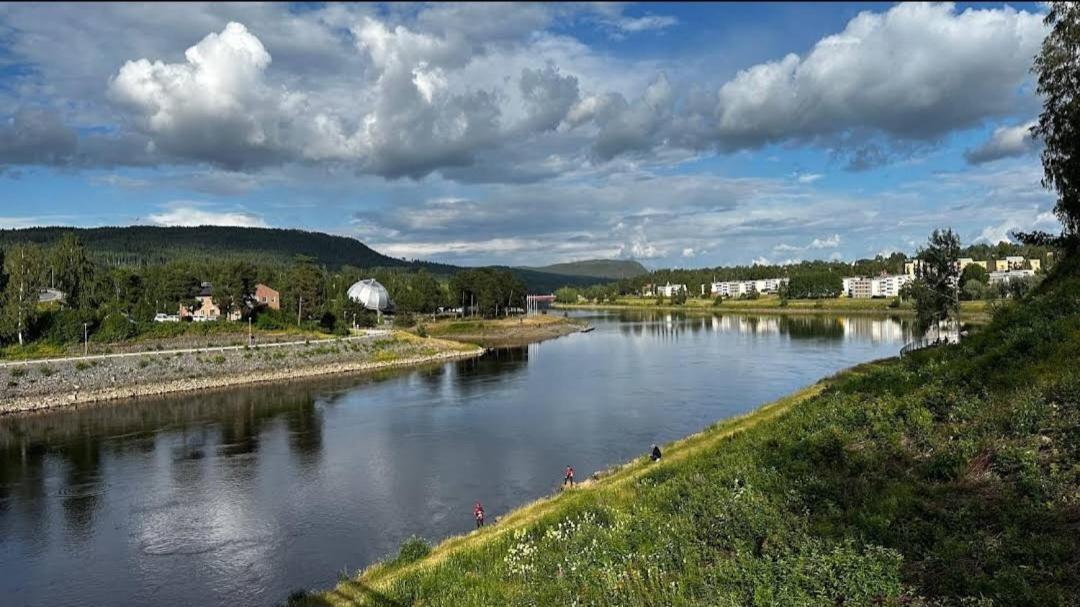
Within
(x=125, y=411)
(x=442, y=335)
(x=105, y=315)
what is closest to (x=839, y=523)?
(x=125, y=411)

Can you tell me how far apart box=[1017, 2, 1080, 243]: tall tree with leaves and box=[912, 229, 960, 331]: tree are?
93.1 feet

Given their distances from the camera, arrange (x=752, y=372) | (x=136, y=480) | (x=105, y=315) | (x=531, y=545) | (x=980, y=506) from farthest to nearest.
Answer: (x=105, y=315)
(x=752, y=372)
(x=136, y=480)
(x=531, y=545)
(x=980, y=506)

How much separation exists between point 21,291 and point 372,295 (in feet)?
282

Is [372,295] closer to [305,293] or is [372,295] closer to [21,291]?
[305,293]

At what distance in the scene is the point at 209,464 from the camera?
141 feet

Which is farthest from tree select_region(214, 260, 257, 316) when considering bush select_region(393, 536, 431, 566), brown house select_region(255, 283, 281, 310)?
bush select_region(393, 536, 431, 566)

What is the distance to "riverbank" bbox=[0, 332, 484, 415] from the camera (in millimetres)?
64188

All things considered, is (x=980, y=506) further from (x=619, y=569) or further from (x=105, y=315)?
(x=105, y=315)

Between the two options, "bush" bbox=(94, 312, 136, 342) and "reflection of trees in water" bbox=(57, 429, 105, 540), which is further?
"bush" bbox=(94, 312, 136, 342)

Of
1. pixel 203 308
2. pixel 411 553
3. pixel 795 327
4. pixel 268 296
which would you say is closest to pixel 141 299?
pixel 203 308

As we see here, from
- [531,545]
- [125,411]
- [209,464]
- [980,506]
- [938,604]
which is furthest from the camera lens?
[125,411]

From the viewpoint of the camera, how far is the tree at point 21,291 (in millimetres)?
78688

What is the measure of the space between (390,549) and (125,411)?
44684 millimetres

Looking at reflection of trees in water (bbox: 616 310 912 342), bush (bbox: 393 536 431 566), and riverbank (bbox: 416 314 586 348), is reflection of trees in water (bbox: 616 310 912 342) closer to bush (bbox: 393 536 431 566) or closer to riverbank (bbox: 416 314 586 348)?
riverbank (bbox: 416 314 586 348)
